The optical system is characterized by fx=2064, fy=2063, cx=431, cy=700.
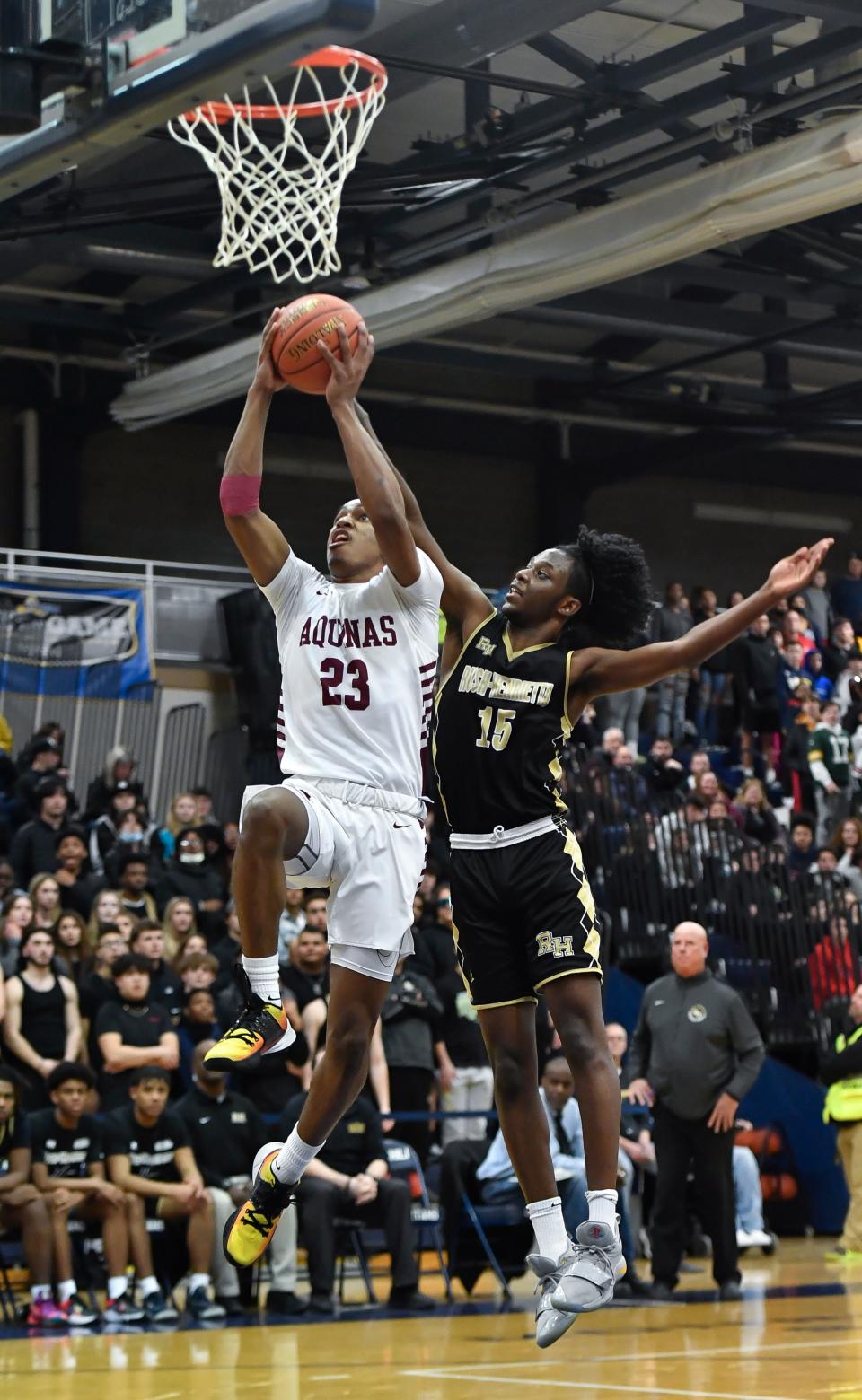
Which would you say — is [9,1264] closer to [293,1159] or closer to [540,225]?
[293,1159]

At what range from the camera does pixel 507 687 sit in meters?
6.85

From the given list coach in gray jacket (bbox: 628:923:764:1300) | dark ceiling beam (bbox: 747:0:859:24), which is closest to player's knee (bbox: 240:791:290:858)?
coach in gray jacket (bbox: 628:923:764:1300)

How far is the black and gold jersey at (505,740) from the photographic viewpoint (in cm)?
682

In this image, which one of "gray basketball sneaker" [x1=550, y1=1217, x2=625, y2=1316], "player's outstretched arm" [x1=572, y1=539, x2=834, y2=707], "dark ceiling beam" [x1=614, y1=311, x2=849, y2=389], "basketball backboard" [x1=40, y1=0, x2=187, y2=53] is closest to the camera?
"gray basketball sneaker" [x1=550, y1=1217, x2=625, y2=1316]

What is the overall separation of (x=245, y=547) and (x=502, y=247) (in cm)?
1166

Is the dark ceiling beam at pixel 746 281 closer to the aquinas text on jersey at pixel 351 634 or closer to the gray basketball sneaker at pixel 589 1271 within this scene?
the aquinas text on jersey at pixel 351 634

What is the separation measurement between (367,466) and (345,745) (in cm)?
91

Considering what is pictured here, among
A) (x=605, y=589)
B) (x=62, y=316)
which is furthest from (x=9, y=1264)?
(x=62, y=316)

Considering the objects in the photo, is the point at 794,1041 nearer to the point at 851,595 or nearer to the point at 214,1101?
the point at 214,1101

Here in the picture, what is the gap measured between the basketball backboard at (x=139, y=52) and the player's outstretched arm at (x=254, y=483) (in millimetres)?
1742

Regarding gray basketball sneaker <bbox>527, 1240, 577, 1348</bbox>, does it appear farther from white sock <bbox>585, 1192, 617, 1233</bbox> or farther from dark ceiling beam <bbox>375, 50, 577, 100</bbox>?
dark ceiling beam <bbox>375, 50, 577, 100</bbox>

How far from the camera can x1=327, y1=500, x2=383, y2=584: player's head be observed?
270 inches

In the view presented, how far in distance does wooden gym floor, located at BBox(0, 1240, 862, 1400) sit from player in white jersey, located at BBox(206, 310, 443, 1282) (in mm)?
2864

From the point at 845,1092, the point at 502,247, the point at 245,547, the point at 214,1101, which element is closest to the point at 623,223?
the point at 502,247
